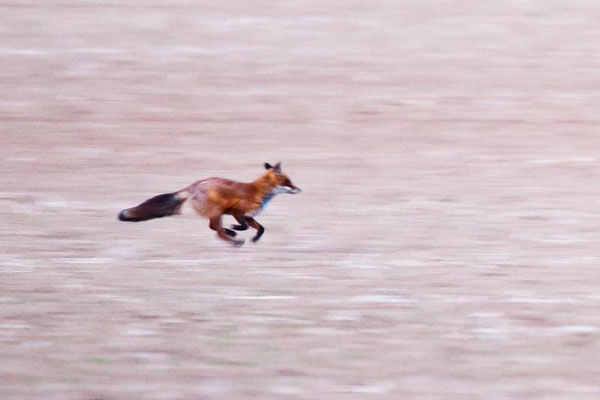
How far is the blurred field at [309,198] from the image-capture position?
5.35 metres

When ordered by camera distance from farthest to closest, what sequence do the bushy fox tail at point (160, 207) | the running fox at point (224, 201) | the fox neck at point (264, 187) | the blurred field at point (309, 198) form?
the bushy fox tail at point (160, 207), the fox neck at point (264, 187), the running fox at point (224, 201), the blurred field at point (309, 198)

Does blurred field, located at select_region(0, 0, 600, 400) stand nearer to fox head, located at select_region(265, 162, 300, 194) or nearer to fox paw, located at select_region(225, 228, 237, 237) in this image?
fox paw, located at select_region(225, 228, 237, 237)

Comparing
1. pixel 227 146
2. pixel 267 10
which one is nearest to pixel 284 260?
pixel 227 146

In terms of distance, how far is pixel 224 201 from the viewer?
704 cm

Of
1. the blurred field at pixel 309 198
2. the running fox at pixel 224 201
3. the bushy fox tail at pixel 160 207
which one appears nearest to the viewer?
the blurred field at pixel 309 198

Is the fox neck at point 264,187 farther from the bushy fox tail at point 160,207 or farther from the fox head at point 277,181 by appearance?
the bushy fox tail at point 160,207

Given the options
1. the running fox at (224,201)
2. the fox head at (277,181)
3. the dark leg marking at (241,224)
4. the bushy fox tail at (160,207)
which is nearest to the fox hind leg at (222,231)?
the running fox at (224,201)

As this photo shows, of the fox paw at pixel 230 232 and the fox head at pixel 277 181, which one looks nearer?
the fox head at pixel 277 181

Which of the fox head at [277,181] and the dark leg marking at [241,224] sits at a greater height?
the fox head at [277,181]

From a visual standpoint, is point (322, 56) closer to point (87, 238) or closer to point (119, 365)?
point (87, 238)

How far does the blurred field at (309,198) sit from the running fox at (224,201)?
0.29 m

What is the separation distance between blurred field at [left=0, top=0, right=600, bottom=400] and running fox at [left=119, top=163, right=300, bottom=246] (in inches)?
11.4

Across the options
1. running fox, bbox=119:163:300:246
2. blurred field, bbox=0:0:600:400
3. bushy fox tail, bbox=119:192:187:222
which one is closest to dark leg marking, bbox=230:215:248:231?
running fox, bbox=119:163:300:246

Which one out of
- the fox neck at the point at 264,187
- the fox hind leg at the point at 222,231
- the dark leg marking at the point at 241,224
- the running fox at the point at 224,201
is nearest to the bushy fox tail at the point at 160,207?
the running fox at the point at 224,201
